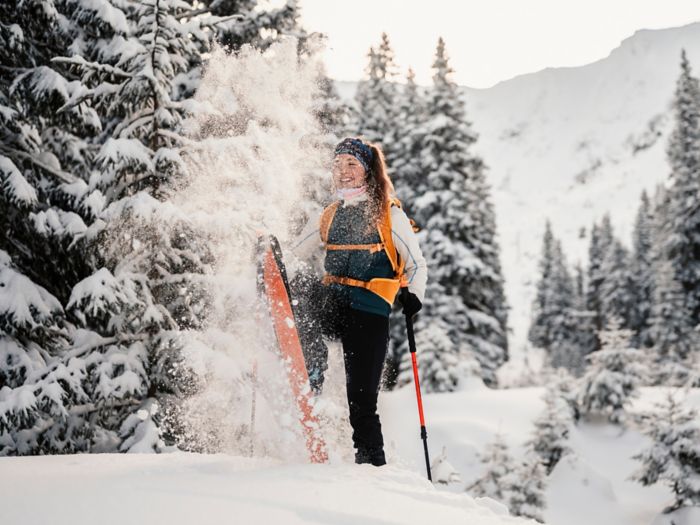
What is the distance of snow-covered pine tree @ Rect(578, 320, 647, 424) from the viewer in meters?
16.6

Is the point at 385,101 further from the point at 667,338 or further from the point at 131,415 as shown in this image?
the point at 131,415

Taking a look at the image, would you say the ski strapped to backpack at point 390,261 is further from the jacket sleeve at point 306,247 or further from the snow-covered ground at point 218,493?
the snow-covered ground at point 218,493

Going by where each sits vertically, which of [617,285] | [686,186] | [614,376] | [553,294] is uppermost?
[686,186]

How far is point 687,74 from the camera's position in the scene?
30.8 m

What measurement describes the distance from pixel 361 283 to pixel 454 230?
20.7m

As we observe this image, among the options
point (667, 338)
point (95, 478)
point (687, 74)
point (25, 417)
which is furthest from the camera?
point (667, 338)

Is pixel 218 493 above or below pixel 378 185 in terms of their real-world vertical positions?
below

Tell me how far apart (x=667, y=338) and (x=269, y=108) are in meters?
37.3

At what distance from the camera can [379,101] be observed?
31688mm

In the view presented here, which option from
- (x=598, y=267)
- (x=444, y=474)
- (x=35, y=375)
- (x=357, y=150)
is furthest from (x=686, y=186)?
(x=598, y=267)

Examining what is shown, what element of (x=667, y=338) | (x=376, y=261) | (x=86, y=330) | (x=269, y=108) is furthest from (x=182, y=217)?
(x=667, y=338)

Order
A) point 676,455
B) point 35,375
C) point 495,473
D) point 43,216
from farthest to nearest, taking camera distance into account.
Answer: point 676,455 → point 495,473 → point 43,216 → point 35,375

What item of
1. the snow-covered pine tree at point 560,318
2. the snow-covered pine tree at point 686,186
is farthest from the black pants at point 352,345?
the snow-covered pine tree at point 560,318

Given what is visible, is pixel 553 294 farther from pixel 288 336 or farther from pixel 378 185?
pixel 288 336
